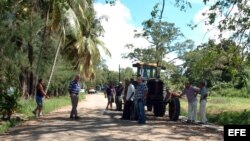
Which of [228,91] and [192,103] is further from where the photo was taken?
[228,91]

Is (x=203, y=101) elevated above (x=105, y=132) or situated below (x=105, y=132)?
above

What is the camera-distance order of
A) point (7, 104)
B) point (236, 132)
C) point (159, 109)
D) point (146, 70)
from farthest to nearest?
point (146, 70)
point (159, 109)
point (7, 104)
point (236, 132)

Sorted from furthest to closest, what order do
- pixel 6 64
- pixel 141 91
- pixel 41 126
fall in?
pixel 6 64
pixel 141 91
pixel 41 126

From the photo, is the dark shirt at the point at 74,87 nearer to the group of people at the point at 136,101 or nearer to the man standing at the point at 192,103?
the group of people at the point at 136,101

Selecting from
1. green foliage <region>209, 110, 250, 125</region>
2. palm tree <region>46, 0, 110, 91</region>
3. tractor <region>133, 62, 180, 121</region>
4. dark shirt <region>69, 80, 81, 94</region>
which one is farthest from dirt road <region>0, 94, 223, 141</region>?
palm tree <region>46, 0, 110, 91</region>

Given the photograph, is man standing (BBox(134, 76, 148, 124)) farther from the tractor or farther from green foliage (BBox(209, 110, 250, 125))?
green foliage (BBox(209, 110, 250, 125))

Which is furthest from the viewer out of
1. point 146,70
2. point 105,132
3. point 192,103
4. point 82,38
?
point 82,38

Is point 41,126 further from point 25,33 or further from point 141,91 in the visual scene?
point 25,33

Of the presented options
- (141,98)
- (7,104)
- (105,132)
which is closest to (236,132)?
(105,132)

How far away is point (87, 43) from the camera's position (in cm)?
5066

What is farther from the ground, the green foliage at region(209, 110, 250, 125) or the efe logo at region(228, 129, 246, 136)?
the efe logo at region(228, 129, 246, 136)

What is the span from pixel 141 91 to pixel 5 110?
5519 mm

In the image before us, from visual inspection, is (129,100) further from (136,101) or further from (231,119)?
(231,119)

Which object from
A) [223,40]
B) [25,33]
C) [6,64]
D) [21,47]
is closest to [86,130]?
[223,40]
